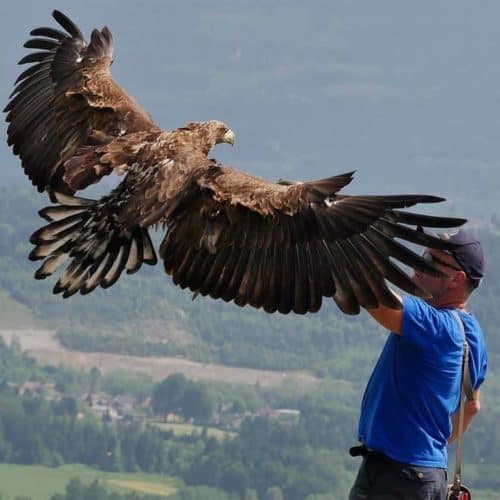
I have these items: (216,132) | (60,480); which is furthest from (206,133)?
(60,480)

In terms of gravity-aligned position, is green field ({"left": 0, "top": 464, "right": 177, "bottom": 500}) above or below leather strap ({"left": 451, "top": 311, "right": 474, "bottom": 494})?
above

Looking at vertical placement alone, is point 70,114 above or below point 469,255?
above

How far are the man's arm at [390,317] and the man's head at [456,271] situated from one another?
0.71 ft

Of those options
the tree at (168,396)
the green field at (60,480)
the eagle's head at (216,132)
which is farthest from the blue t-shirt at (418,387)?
the tree at (168,396)

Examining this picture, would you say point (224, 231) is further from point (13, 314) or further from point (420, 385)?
point (13, 314)

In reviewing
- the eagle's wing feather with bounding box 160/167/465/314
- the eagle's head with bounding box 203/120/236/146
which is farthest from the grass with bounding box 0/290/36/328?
the eagle's wing feather with bounding box 160/167/465/314

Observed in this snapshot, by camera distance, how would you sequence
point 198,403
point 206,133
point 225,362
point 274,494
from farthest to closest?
point 225,362 → point 198,403 → point 274,494 → point 206,133

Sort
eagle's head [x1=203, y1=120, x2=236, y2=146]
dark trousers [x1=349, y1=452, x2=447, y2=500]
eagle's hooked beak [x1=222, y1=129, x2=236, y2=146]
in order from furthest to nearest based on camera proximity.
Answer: eagle's hooked beak [x1=222, y1=129, x2=236, y2=146] → eagle's head [x1=203, y1=120, x2=236, y2=146] → dark trousers [x1=349, y1=452, x2=447, y2=500]

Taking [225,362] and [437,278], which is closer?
[437,278]

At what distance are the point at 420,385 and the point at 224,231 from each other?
1.47 meters

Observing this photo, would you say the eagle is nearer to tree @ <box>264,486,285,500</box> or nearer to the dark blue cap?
the dark blue cap

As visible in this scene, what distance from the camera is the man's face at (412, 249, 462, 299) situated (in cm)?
815

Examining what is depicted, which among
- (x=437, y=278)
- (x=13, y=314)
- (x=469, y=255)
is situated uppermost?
(x=13, y=314)

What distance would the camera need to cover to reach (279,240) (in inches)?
355
